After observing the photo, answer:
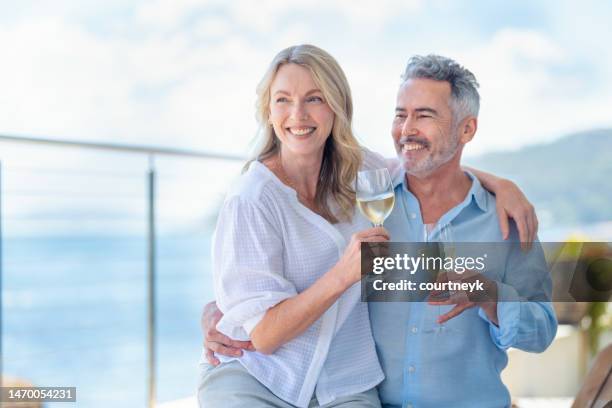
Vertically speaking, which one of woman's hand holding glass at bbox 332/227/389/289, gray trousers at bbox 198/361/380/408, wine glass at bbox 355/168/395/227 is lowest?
gray trousers at bbox 198/361/380/408

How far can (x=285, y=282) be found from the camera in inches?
50.8

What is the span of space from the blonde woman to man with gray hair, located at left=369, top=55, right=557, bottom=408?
0.27 ft

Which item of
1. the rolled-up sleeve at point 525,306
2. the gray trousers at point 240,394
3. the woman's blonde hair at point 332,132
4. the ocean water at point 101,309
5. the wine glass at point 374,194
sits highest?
the woman's blonde hair at point 332,132

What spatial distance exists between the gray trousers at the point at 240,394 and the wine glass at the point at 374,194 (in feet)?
1.18

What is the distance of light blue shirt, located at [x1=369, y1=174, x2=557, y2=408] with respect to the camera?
145 cm

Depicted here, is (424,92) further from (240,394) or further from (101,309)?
(101,309)

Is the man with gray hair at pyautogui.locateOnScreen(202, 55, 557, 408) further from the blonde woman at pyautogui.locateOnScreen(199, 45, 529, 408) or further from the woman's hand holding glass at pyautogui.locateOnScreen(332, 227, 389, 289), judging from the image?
the woman's hand holding glass at pyautogui.locateOnScreen(332, 227, 389, 289)

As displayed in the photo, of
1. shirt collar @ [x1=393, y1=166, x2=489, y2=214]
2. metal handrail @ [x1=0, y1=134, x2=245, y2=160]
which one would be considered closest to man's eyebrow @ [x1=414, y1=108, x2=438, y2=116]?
shirt collar @ [x1=393, y1=166, x2=489, y2=214]

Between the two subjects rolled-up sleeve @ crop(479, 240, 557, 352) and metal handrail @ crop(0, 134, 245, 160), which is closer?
rolled-up sleeve @ crop(479, 240, 557, 352)

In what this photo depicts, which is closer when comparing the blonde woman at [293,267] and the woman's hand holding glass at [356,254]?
the woman's hand holding glass at [356,254]

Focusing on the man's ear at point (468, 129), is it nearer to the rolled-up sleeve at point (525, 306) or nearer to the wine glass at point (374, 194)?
the rolled-up sleeve at point (525, 306)

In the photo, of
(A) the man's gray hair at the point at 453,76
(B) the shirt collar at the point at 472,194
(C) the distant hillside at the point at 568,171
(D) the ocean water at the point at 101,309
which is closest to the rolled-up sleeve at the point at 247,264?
(B) the shirt collar at the point at 472,194

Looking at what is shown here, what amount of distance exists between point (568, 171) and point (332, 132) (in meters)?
15.2

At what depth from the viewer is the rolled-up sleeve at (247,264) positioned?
1.27 meters
